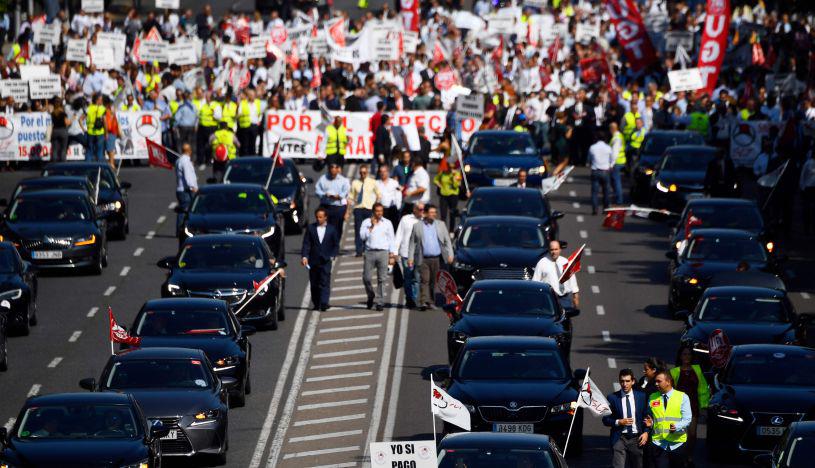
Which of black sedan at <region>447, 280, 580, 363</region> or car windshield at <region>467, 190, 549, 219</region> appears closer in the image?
black sedan at <region>447, 280, 580, 363</region>

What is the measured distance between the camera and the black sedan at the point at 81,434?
20141 millimetres

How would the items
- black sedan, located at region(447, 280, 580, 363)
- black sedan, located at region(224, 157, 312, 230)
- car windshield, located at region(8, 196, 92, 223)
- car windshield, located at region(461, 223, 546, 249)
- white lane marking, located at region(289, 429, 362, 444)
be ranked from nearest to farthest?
white lane marking, located at region(289, 429, 362, 444), black sedan, located at region(447, 280, 580, 363), car windshield, located at region(461, 223, 546, 249), car windshield, located at region(8, 196, 92, 223), black sedan, located at region(224, 157, 312, 230)

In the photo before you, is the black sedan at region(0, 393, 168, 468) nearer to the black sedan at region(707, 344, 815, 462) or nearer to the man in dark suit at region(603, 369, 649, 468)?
the man in dark suit at region(603, 369, 649, 468)

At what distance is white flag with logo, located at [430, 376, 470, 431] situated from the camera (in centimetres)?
2044

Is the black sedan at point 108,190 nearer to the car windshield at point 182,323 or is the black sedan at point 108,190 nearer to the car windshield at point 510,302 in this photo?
the car windshield at point 182,323

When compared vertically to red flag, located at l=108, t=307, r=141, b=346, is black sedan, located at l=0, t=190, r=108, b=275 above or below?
below

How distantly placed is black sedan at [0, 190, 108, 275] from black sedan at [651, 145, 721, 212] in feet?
38.9

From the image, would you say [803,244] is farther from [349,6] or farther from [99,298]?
[349,6]

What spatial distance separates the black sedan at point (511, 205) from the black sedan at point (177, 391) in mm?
12593

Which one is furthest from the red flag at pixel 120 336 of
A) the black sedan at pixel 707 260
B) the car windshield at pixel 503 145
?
the car windshield at pixel 503 145

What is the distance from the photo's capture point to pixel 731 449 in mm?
23109

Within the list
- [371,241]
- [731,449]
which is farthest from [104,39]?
[731,449]

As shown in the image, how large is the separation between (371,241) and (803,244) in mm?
11572

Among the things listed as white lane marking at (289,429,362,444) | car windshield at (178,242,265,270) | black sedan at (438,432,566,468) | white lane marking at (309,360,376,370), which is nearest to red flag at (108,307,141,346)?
white lane marking at (289,429,362,444)
